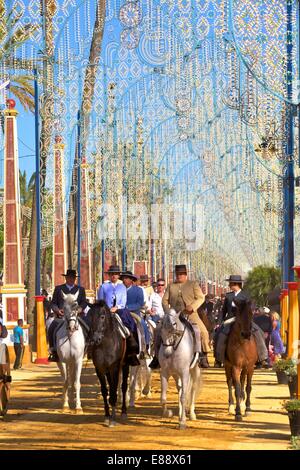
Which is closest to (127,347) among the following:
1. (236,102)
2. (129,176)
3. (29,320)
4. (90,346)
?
(90,346)

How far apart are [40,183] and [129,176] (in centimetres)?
1449

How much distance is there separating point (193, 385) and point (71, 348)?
242cm

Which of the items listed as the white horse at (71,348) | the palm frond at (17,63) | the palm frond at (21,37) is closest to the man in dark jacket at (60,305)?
the white horse at (71,348)

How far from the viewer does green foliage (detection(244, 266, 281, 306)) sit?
78.7 metres

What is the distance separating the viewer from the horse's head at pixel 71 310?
65.8 feet

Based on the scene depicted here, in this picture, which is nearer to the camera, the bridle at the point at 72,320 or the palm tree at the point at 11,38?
the bridle at the point at 72,320

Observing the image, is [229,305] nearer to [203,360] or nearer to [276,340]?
[203,360]

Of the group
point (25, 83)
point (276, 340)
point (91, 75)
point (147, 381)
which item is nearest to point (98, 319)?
point (147, 381)

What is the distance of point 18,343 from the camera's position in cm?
3456

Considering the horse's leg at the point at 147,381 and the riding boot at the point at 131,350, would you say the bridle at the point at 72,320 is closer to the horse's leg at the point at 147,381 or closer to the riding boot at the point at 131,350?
the riding boot at the point at 131,350

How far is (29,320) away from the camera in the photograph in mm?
41125

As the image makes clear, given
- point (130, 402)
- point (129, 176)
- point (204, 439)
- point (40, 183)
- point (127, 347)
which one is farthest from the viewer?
point (129, 176)

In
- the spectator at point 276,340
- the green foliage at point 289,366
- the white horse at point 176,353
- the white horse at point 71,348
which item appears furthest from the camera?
the spectator at point 276,340

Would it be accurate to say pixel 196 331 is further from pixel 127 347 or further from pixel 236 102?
pixel 236 102
